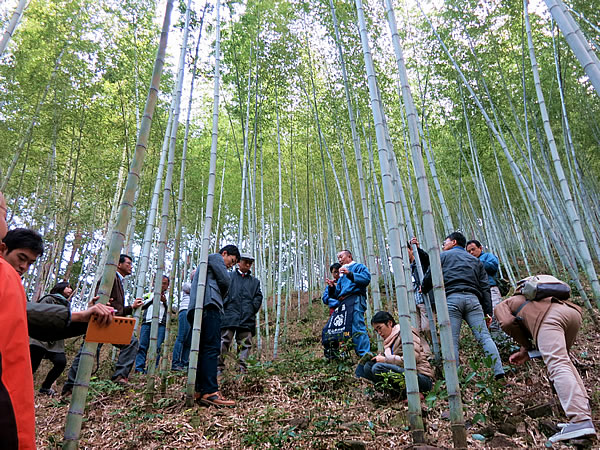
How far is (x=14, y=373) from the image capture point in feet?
2.62

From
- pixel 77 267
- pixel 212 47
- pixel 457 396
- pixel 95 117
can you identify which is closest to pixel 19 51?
pixel 95 117

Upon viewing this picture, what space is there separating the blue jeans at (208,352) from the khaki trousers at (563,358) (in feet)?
7.49

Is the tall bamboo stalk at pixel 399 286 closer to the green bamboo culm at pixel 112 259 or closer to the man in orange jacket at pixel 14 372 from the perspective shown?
the green bamboo culm at pixel 112 259

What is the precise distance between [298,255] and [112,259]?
7.88 metres

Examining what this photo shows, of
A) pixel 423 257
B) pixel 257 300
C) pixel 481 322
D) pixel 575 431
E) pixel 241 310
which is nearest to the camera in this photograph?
pixel 575 431

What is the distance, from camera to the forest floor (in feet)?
6.93

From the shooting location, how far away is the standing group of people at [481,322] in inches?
78.7

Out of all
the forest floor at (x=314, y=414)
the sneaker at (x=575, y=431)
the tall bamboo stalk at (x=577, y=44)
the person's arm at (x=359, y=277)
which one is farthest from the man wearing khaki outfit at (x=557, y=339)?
the person's arm at (x=359, y=277)

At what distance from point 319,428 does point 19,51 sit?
6.70 m

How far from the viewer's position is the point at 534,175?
16.4ft

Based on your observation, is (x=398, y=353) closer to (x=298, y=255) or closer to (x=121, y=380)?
(x=121, y=380)

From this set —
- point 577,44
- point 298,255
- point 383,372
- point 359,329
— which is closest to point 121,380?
point 359,329

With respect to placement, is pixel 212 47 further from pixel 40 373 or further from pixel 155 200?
pixel 40 373

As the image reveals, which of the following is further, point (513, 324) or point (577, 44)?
point (513, 324)
